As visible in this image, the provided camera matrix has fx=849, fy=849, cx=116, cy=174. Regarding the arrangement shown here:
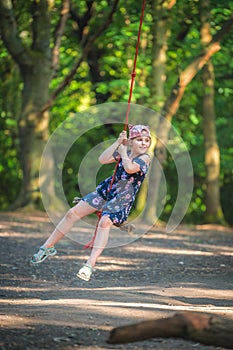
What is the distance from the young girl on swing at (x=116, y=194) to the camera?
901 centimetres

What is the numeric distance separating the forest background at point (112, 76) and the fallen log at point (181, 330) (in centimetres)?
1388

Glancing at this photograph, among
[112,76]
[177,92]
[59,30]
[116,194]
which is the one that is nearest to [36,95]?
[59,30]

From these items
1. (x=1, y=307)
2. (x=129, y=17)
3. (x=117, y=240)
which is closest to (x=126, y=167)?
(x=1, y=307)

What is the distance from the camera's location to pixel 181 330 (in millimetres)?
5703

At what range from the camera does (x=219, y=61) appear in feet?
80.8

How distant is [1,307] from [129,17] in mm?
15472

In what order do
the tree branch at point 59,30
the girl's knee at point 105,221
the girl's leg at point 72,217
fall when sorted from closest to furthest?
1. the girl's knee at point 105,221
2. the girl's leg at point 72,217
3. the tree branch at point 59,30

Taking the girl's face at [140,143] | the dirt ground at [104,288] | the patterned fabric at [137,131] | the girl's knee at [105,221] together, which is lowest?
the dirt ground at [104,288]

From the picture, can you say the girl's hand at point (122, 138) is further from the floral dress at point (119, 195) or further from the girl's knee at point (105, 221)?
the girl's knee at point (105, 221)

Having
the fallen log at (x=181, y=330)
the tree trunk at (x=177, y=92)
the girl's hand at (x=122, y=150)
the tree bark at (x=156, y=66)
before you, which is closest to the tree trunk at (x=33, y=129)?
the tree bark at (x=156, y=66)

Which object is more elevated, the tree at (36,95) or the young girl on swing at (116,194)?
the tree at (36,95)

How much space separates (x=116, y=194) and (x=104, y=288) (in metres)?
1.32

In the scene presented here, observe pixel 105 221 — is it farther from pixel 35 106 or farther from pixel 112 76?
pixel 112 76

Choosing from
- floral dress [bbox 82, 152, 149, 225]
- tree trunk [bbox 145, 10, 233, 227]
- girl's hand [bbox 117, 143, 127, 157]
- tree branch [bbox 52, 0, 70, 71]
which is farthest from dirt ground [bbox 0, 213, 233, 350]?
tree branch [bbox 52, 0, 70, 71]
